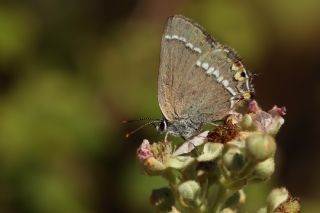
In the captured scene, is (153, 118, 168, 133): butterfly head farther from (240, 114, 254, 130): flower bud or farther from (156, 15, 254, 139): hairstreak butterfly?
(240, 114, 254, 130): flower bud

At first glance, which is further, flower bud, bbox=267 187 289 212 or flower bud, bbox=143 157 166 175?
flower bud, bbox=143 157 166 175

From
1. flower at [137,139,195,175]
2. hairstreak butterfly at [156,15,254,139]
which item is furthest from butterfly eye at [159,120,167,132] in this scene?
flower at [137,139,195,175]

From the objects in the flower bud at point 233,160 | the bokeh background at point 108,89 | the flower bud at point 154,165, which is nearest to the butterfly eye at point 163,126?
the flower bud at point 154,165

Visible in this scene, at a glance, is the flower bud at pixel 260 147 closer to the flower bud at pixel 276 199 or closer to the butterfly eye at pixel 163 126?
the flower bud at pixel 276 199

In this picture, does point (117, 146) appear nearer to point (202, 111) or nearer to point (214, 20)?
point (214, 20)

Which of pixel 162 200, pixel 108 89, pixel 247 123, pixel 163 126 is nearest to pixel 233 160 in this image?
pixel 247 123

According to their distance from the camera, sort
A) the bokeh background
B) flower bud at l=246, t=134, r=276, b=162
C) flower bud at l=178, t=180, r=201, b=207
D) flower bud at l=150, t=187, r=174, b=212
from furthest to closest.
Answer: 1. the bokeh background
2. flower bud at l=150, t=187, r=174, b=212
3. flower bud at l=178, t=180, r=201, b=207
4. flower bud at l=246, t=134, r=276, b=162

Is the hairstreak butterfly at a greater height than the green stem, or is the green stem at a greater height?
the hairstreak butterfly
